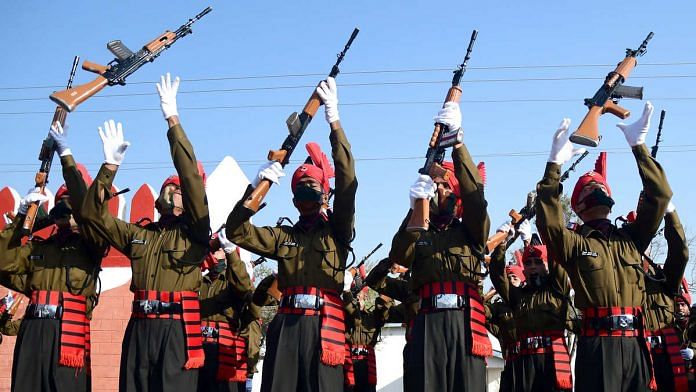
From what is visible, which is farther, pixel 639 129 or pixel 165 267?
pixel 165 267

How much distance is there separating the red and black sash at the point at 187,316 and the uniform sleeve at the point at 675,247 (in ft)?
14.1

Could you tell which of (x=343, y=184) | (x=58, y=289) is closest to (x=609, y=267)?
(x=343, y=184)

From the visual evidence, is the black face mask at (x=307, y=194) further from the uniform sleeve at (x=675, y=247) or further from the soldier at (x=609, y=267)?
the uniform sleeve at (x=675, y=247)

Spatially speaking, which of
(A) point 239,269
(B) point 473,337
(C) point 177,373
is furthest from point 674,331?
(C) point 177,373

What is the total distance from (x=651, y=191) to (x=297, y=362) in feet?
10.7

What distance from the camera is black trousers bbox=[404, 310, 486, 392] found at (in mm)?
6477

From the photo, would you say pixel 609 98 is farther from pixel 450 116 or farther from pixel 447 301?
pixel 447 301

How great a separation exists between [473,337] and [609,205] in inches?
70.9

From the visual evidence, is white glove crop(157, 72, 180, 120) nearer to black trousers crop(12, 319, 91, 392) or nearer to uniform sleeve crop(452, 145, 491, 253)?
black trousers crop(12, 319, 91, 392)

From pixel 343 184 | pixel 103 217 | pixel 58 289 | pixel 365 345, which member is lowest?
pixel 365 345

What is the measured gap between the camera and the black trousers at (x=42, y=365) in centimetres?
771

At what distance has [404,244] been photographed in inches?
267

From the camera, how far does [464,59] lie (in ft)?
25.2

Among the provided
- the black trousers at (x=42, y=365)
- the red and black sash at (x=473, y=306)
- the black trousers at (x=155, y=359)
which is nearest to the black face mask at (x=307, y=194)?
the red and black sash at (x=473, y=306)
